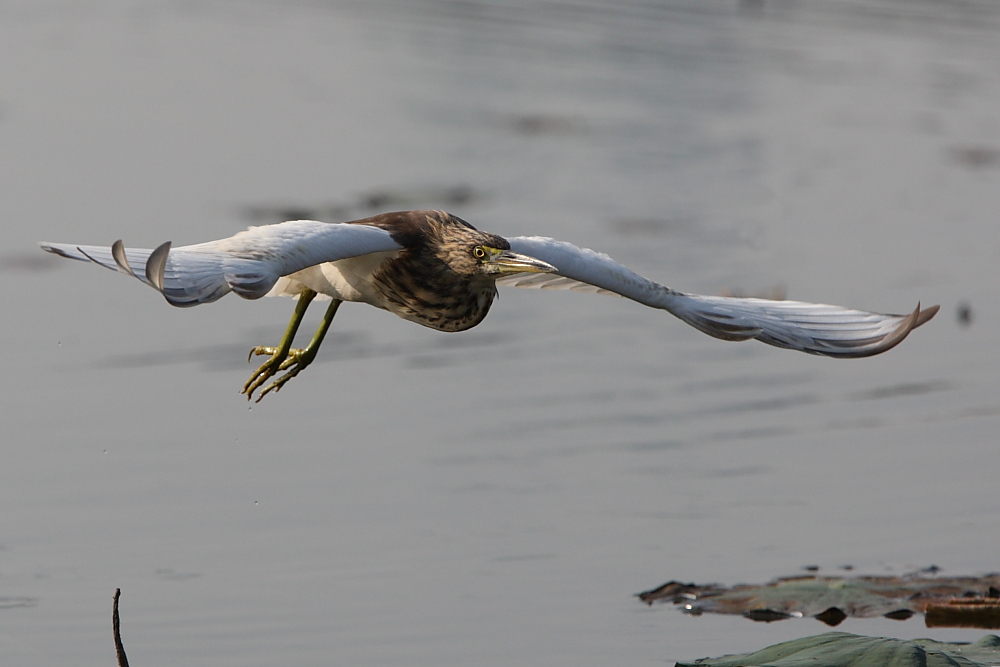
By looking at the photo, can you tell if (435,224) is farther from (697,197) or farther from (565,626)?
(697,197)

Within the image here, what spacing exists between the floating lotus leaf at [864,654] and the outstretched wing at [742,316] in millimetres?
1425

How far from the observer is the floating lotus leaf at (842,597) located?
836cm

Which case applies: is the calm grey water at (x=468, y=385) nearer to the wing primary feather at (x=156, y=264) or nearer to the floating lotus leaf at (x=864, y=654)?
the floating lotus leaf at (x=864, y=654)

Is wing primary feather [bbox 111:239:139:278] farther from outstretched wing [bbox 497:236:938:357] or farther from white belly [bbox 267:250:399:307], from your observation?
outstretched wing [bbox 497:236:938:357]

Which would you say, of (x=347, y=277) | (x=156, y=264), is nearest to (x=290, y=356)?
(x=347, y=277)

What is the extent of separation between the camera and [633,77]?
2608cm

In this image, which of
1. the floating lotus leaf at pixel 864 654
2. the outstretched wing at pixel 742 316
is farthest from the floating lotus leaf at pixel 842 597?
the outstretched wing at pixel 742 316

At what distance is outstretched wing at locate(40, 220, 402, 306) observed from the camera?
5664mm

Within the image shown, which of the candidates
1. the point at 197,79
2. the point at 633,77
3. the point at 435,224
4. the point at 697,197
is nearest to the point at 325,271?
the point at 435,224

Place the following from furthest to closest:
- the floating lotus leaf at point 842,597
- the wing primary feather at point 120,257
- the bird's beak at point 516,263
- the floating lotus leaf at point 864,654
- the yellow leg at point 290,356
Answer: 1. the floating lotus leaf at point 842,597
2. the yellow leg at point 290,356
3. the bird's beak at point 516,263
4. the floating lotus leaf at point 864,654
5. the wing primary feather at point 120,257

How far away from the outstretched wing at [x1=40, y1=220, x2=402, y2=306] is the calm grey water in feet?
8.16

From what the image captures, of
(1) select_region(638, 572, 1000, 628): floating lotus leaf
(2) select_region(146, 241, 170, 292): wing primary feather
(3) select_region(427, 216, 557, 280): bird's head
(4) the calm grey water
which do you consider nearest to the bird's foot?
(3) select_region(427, 216, 557, 280): bird's head

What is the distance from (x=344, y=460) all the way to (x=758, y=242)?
8033 millimetres

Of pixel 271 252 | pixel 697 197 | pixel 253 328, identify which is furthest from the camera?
pixel 697 197
